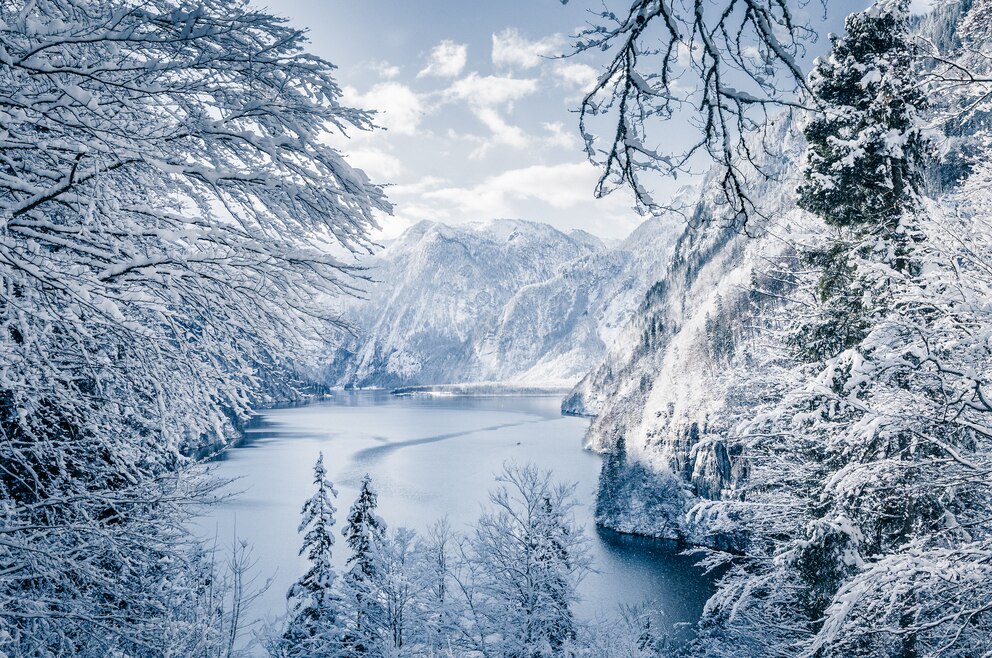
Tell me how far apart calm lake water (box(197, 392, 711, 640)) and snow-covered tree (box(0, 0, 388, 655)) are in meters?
1.81

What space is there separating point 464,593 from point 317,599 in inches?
220

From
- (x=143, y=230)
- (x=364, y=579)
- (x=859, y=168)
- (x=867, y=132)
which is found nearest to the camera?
(x=143, y=230)

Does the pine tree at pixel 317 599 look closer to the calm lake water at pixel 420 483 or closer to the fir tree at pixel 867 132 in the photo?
the calm lake water at pixel 420 483

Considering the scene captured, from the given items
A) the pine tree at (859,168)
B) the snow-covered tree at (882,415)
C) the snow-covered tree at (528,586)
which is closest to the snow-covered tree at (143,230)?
the snow-covered tree at (882,415)

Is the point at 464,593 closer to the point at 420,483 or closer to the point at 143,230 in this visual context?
the point at 143,230

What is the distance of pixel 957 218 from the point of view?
484 cm

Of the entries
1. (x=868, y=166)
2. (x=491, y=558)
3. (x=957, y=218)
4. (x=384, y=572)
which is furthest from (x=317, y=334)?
(x=384, y=572)

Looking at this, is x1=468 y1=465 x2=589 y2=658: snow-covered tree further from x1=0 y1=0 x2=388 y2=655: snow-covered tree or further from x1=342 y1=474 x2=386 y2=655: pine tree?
x1=0 y1=0 x2=388 y2=655: snow-covered tree

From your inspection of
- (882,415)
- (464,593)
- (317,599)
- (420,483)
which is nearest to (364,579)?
(317,599)

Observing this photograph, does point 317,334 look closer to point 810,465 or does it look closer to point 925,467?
point 925,467

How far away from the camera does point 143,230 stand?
102 inches

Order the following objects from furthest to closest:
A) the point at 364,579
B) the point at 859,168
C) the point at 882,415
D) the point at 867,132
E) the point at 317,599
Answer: the point at 317,599
the point at 364,579
the point at 859,168
the point at 867,132
the point at 882,415

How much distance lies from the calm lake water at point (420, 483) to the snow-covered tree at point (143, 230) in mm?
1815

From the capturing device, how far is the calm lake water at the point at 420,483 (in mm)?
28125
